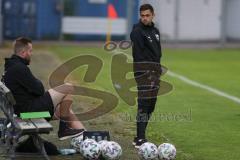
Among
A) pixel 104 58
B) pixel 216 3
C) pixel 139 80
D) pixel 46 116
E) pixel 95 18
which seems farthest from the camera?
pixel 216 3

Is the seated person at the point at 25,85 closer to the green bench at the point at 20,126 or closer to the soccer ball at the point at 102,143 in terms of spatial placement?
the green bench at the point at 20,126

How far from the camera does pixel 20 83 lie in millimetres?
8469

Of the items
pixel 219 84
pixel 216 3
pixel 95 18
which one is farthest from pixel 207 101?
pixel 216 3

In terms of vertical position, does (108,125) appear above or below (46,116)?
below

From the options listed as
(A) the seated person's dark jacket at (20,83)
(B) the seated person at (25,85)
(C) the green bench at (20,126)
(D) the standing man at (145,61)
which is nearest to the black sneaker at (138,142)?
(D) the standing man at (145,61)

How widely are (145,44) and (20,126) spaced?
87.9 inches

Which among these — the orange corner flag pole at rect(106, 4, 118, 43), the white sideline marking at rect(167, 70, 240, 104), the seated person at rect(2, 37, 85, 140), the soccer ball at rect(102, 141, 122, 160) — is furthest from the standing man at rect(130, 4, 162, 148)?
the orange corner flag pole at rect(106, 4, 118, 43)

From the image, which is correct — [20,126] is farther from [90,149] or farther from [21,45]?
[21,45]

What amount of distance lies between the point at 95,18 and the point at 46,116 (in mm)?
23372

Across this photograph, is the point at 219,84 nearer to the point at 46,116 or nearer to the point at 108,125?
the point at 108,125

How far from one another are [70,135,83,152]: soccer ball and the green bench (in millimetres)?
545

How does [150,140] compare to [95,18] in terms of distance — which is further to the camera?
[95,18]

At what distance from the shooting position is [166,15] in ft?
108

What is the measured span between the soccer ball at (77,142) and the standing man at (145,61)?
0.89m
